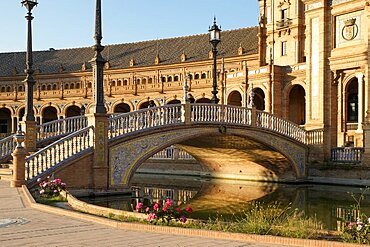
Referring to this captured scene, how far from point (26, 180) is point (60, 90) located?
188 feet

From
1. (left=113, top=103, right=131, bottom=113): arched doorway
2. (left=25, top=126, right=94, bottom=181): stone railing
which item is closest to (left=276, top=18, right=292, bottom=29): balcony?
(left=113, top=103, right=131, bottom=113): arched doorway

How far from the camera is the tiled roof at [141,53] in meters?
68.4

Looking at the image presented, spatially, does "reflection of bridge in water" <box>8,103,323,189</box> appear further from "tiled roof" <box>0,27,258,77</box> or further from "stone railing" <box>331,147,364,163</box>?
"tiled roof" <box>0,27,258,77</box>

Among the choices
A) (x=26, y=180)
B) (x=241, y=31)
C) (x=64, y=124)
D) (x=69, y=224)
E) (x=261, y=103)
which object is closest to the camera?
(x=69, y=224)

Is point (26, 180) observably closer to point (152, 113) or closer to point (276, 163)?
point (152, 113)

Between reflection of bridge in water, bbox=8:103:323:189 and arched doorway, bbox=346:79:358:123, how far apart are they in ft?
51.2

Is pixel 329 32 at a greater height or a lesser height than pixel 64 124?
greater

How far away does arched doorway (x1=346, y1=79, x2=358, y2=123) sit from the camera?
A: 4331 centimetres

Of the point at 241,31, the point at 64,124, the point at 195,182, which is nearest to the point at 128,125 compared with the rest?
the point at 64,124

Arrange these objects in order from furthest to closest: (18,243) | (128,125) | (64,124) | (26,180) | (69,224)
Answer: (64,124), (128,125), (26,180), (69,224), (18,243)

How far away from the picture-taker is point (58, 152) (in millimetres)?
18547

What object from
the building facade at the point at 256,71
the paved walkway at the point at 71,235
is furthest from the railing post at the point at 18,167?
the building facade at the point at 256,71

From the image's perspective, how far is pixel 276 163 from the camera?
96.6 feet

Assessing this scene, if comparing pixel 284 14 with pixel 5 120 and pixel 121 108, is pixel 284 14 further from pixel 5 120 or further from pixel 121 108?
pixel 5 120
